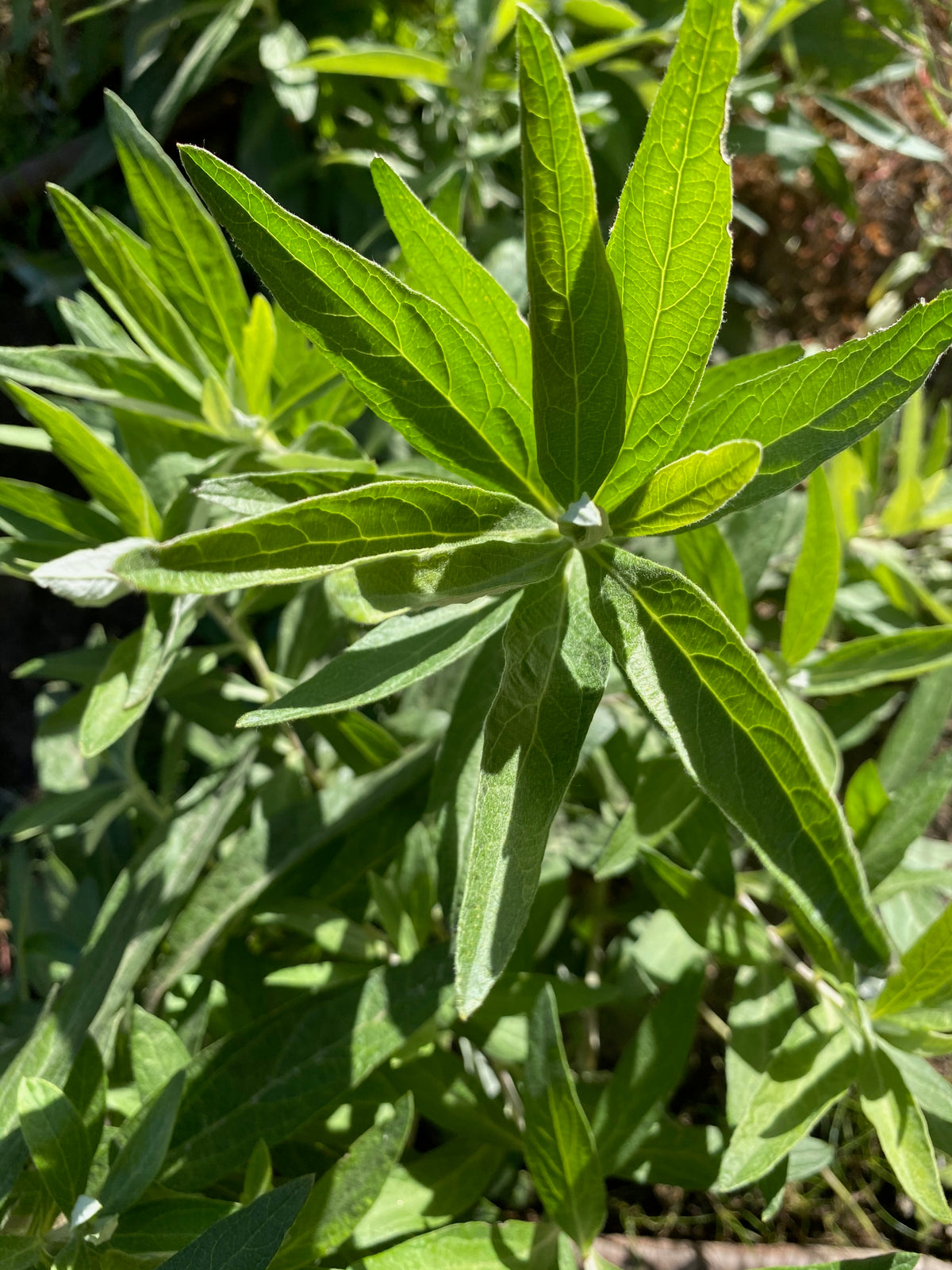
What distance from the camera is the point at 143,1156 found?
79cm

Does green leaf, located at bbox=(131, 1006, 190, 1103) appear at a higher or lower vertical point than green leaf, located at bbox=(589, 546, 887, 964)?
lower

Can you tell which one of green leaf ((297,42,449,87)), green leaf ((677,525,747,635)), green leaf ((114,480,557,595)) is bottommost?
green leaf ((677,525,747,635))

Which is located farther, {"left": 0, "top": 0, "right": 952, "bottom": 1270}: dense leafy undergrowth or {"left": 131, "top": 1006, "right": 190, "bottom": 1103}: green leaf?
{"left": 131, "top": 1006, "right": 190, "bottom": 1103}: green leaf

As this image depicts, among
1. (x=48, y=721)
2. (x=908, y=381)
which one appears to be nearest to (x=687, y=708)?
(x=908, y=381)

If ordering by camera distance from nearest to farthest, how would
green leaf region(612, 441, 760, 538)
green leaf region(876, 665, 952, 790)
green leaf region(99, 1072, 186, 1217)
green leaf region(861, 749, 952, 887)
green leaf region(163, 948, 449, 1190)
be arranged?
green leaf region(612, 441, 760, 538) → green leaf region(99, 1072, 186, 1217) → green leaf region(163, 948, 449, 1190) → green leaf region(861, 749, 952, 887) → green leaf region(876, 665, 952, 790)

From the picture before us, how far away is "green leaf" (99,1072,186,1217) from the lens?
78 cm

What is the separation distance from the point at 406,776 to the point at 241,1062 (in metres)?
0.32

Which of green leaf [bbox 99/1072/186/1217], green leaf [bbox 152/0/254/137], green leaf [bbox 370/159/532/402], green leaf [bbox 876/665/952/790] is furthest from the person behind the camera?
green leaf [bbox 152/0/254/137]

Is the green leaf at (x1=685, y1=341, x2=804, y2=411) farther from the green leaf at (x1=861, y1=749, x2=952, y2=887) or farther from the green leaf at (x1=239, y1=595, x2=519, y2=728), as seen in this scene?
the green leaf at (x1=861, y1=749, x2=952, y2=887)

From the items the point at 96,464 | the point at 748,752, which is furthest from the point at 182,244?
the point at 748,752

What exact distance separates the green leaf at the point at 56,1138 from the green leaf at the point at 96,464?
0.50 m

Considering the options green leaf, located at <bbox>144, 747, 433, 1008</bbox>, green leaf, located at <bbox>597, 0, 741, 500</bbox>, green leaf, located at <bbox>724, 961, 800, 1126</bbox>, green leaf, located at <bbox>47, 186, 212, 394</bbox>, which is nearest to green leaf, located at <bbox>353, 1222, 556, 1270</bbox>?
green leaf, located at <bbox>724, 961, 800, 1126</bbox>

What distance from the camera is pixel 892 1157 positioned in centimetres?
85

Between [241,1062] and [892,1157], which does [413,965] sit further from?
[892,1157]
